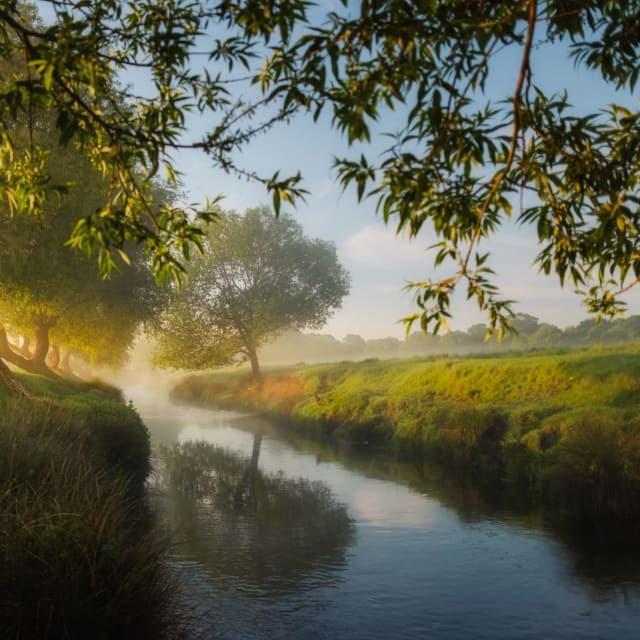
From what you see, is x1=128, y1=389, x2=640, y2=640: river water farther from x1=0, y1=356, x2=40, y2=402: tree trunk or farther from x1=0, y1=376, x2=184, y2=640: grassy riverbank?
x1=0, y1=356, x2=40, y2=402: tree trunk

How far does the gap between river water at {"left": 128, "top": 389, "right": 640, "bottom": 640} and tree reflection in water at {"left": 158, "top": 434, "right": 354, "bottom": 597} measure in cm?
4

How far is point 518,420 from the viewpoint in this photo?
19.6 meters

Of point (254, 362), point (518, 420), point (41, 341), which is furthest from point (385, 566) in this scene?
point (254, 362)

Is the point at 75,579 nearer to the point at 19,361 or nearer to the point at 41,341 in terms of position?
the point at 41,341

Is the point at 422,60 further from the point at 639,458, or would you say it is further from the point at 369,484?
the point at 369,484

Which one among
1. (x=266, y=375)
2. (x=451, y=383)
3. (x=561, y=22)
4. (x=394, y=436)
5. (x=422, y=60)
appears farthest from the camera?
(x=266, y=375)

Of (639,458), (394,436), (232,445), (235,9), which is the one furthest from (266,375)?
(235,9)

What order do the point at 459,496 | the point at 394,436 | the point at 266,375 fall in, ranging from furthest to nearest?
the point at 266,375
the point at 394,436
the point at 459,496

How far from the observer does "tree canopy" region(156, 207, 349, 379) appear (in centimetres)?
4741

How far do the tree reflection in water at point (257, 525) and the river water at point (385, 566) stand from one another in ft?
0.14

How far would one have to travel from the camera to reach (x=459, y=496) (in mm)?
16391

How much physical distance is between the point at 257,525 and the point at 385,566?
3692mm

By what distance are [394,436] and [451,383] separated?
13.5 feet

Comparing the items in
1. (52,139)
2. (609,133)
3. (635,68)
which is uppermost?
(52,139)
